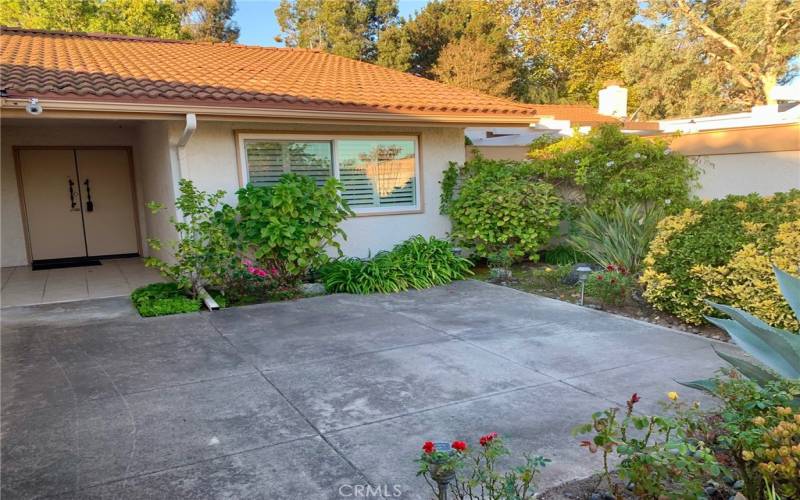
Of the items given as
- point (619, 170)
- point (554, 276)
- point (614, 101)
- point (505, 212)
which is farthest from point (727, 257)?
point (614, 101)

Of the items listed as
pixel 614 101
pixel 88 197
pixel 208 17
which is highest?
pixel 208 17

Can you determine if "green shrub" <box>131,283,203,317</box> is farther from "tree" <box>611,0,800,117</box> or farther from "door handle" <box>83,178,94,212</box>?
"tree" <box>611,0,800,117</box>

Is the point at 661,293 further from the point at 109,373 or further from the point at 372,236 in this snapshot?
the point at 109,373

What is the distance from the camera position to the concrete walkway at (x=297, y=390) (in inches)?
118

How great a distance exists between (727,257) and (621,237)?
6.93ft

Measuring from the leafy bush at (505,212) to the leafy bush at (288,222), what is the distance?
8.00ft

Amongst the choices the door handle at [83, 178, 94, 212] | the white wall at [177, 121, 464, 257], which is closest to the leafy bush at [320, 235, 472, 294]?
the white wall at [177, 121, 464, 257]


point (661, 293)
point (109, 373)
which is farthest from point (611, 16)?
point (109, 373)

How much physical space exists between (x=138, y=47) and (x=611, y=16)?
21.5 meters

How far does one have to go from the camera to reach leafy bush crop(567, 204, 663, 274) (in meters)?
7.24

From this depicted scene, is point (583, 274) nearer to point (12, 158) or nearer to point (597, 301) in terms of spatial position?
point (597, 301)

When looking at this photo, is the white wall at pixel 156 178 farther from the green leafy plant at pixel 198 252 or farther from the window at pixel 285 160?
the window at pixel 285 160

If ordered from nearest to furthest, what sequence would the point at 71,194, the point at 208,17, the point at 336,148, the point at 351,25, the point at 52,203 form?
the point at 336,148
the point at 52,203
the point at 71,194
the point at 351,25
the point at 208,17

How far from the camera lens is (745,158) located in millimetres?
8195
